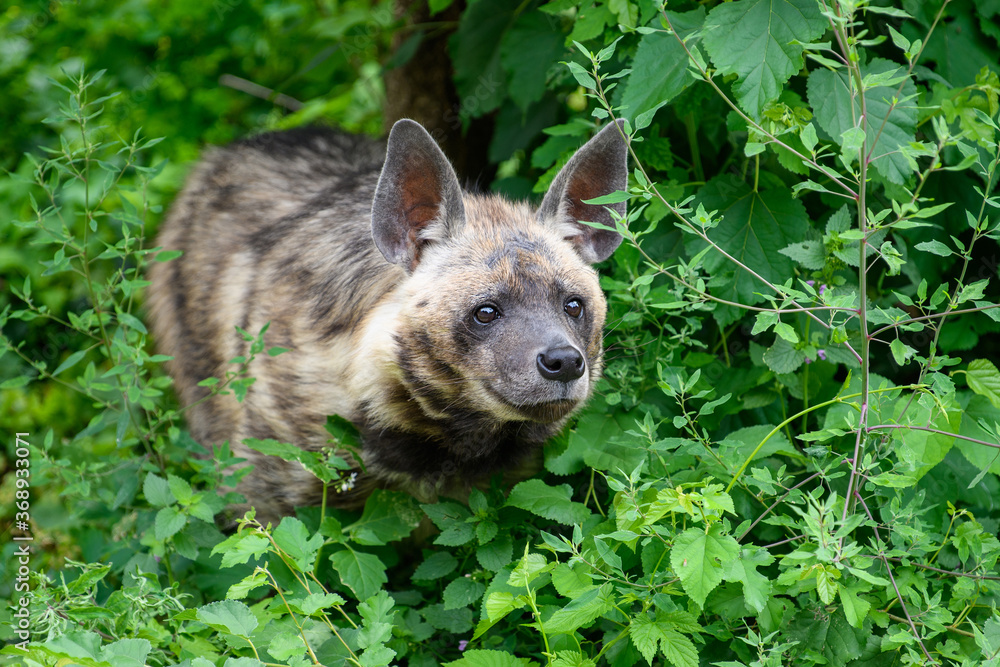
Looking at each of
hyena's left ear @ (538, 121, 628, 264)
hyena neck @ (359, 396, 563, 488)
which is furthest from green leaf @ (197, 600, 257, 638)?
hyena's left ear @ (538, 121, 628, 264)

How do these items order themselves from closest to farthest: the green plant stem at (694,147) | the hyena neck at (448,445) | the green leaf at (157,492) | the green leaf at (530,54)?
the green leaf at (157,492) → the hyena neck at (448,445) → the green plant stem at (694,147) → the green leaf at (530,54)

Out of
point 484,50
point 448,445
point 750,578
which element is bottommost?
point 448,445

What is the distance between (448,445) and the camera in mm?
3170

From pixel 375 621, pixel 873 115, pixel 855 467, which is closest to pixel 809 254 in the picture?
pixel 873 115

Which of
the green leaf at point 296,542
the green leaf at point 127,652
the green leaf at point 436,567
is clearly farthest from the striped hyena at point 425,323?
the green leaf at point 127,652

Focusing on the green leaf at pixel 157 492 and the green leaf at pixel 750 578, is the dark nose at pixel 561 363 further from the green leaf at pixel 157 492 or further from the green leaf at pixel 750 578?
the green leaf at pixel 157 492

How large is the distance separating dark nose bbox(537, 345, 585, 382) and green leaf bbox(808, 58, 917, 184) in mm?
1194

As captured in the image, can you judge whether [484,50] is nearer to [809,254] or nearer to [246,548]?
[809,254]

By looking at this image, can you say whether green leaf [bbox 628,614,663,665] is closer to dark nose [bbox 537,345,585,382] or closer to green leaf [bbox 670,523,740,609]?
green leaf [bbox 670,523,740,609]

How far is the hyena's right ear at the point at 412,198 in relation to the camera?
301cm

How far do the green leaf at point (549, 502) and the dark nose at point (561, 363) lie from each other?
0.43m

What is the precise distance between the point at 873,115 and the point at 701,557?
5.71 ft

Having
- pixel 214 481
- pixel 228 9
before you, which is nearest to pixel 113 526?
pixel 214 481

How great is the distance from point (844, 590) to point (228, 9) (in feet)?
19.8
